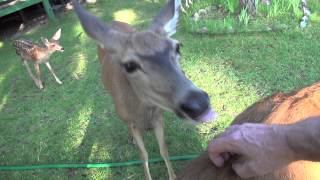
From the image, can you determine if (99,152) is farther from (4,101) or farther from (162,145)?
(4,101)

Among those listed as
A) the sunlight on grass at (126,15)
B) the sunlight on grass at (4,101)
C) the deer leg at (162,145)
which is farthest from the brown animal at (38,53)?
the deer leg at (162,145)

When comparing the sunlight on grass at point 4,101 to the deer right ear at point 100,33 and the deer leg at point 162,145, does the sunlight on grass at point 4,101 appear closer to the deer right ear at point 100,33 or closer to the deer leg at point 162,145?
the deer leg at point 162,145

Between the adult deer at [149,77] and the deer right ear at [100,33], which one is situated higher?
the deer right ear at [100,33]

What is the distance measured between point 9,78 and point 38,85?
0.88 m

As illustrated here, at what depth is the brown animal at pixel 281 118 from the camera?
5.59 ft

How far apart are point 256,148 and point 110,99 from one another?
4.27m

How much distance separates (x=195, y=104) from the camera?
2699mm

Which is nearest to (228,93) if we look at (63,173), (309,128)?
(63,173)

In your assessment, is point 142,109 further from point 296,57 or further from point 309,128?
point 296,57

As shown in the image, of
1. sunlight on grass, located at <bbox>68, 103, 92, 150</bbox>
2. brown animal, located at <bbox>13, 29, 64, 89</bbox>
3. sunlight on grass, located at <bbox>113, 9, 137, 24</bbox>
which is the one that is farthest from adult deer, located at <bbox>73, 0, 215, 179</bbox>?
sunlight on grass, located at <bbox>113, 9, 137, 24</bbox>

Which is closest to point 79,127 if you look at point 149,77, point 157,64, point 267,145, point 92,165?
point 92,165

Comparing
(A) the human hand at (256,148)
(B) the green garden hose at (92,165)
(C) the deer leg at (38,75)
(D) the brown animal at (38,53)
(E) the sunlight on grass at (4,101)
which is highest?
(A) the human hand at (256,148)

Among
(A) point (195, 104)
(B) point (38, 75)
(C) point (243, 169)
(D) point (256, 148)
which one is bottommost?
(B) point (38, 75)

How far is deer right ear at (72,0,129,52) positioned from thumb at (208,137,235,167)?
175 cm
